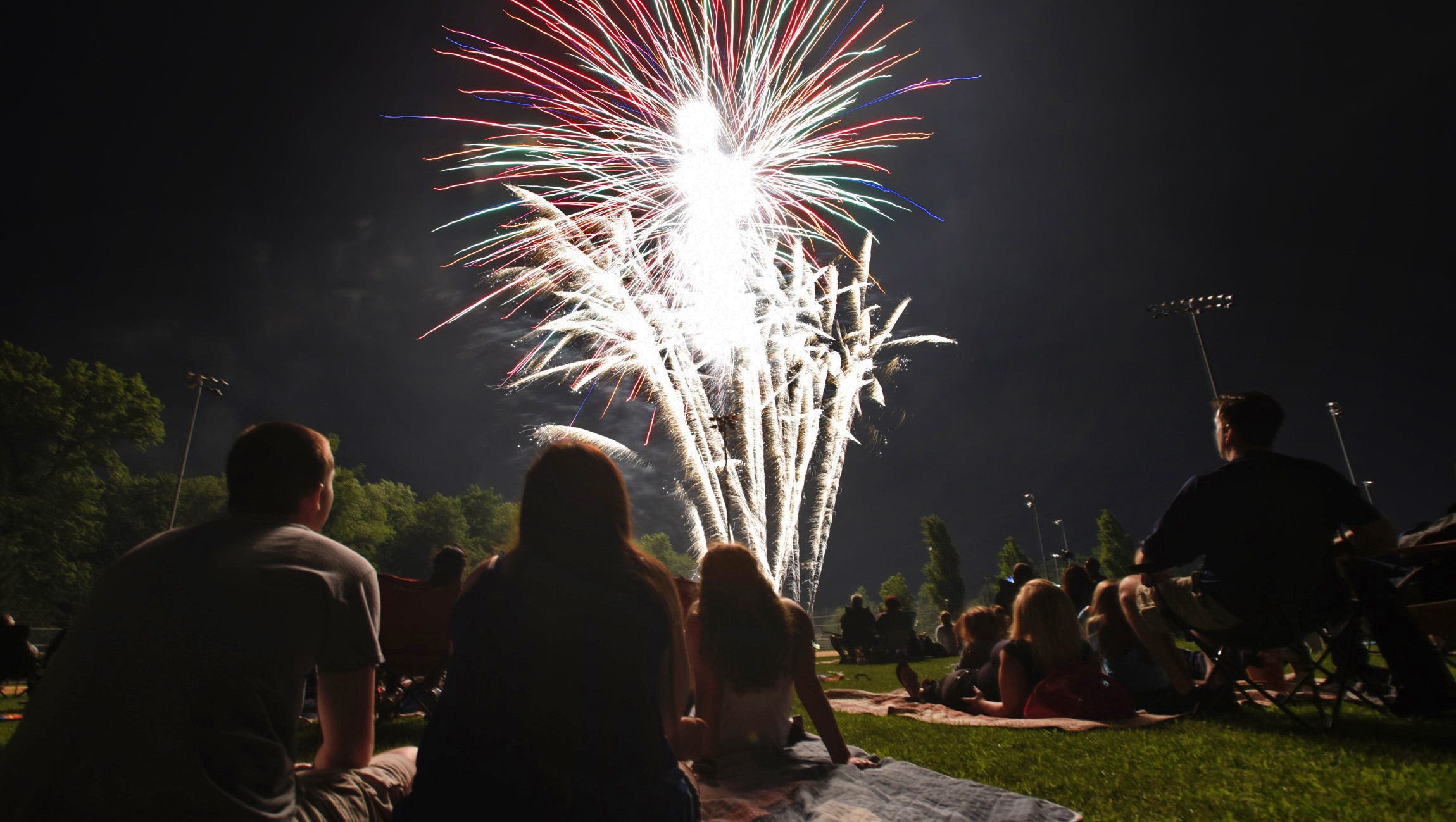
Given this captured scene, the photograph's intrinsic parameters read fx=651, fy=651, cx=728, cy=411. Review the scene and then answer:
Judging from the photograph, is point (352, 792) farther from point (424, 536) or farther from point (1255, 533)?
point (424, 536)

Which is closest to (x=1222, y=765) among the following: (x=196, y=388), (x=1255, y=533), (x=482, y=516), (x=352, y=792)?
(x=1255, y=533)

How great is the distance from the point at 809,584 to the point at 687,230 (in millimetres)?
15058

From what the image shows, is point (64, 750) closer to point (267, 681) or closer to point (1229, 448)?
point (267, 681)

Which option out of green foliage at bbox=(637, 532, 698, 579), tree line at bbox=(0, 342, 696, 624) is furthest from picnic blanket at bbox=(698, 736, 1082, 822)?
green foliage at bbox=(637, 532, 698, 579)

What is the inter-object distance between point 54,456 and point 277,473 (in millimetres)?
48606

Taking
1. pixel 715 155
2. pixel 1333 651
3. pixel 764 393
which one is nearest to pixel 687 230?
pixel 715 155

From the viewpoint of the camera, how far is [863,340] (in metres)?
19.1

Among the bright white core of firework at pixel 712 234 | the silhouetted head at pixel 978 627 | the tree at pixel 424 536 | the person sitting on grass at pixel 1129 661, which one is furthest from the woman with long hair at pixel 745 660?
the tree at pixel 424 536

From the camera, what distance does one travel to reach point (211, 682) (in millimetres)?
1742

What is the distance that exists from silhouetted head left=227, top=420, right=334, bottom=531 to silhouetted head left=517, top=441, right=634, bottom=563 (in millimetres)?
668

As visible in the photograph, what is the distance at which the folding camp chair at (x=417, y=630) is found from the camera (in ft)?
21.5

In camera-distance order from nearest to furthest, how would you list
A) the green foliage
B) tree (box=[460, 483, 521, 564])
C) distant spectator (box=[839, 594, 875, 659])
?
distant spectator (box=[839, 594, 875, 659])
tree (box=[460, 483, 521, 564])
the green foliage

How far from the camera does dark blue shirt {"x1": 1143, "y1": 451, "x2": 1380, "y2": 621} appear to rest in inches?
156

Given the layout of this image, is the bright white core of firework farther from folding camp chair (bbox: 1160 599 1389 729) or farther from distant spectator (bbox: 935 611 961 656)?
folding camp chair (bbox: 1160 599 1389 729)
